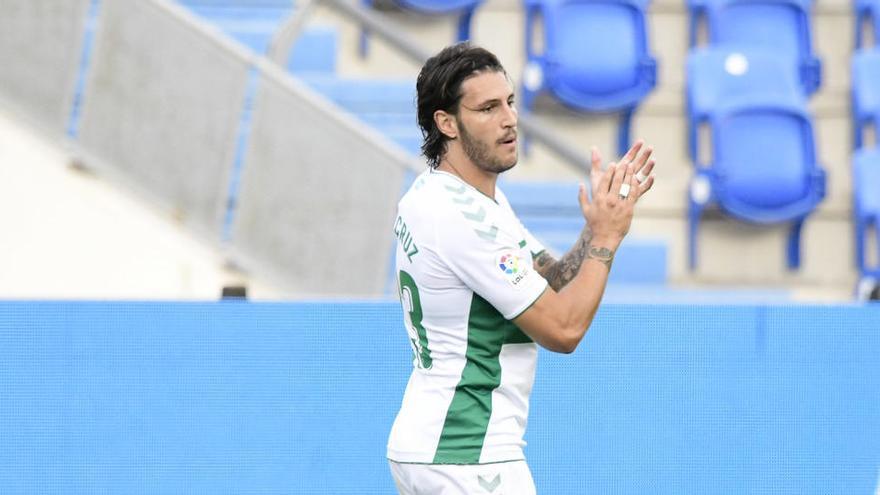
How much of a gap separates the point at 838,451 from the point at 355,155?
9.55 feet

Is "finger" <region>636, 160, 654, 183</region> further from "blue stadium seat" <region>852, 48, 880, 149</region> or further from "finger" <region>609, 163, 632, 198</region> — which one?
"blue stadium seat" <region>852, 48, 880, 149</region>

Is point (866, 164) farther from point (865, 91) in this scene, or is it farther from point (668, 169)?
point (668, 169)

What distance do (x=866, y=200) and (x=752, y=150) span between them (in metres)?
0.68

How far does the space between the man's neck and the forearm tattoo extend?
0.22 meters

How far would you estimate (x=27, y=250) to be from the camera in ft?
21.5

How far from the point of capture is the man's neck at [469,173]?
8.91ft

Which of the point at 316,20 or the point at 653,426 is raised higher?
the point at 316,20

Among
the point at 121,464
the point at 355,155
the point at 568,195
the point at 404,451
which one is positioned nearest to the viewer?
the point at 404,451

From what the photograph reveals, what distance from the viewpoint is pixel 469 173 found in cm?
271

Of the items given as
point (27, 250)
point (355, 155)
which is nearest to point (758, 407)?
point (355, 155)

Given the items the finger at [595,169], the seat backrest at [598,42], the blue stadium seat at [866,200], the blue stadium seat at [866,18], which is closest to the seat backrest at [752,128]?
the blue stadium seat at [866,200]

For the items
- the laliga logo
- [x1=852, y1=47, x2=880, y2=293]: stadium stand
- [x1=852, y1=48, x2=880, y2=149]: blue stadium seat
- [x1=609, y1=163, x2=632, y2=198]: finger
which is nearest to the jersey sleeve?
the laliga logo

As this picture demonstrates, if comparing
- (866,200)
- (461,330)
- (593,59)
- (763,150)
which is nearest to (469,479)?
Result: (461,330)

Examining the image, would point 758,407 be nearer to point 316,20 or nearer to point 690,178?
point 690,178
